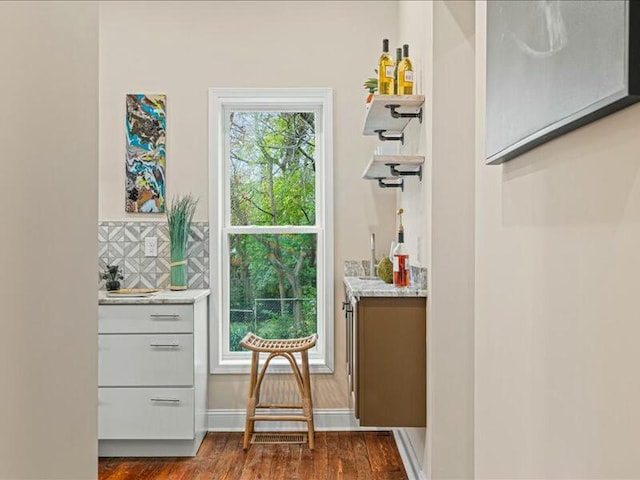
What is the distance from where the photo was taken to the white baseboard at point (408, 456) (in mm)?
2752

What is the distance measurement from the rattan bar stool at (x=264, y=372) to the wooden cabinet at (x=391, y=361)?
822mm

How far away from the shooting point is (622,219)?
70 cm

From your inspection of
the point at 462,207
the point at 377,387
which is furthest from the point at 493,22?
the point at 377,387

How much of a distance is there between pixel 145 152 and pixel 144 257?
0.69 m

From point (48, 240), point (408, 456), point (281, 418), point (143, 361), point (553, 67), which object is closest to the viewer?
point (553, 67)

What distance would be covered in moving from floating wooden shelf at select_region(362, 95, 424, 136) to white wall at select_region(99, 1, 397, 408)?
672 mm

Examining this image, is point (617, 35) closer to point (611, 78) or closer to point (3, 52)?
point (611, 78)

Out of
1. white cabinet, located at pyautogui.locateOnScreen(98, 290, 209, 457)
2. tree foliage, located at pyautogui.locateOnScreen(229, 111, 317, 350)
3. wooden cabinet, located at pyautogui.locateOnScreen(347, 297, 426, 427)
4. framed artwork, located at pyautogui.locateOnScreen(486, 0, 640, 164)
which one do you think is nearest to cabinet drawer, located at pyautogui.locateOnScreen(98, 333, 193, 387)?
white cabinet, located at pyautogui.locateOnScreen(98, 290, 209, 457)

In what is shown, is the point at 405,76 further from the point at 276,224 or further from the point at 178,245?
the point at 178,245

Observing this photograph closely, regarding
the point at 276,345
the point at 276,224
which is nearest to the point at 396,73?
the point at 276,224

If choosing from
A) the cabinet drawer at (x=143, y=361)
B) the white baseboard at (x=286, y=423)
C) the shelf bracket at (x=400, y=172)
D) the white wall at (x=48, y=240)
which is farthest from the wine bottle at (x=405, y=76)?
the white baseboard at (x=286, y=423)

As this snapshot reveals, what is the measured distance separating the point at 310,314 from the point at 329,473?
1.15 m

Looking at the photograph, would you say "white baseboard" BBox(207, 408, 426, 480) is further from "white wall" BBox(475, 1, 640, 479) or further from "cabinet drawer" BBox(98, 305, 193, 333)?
"white wall" BBox(475, 1, 640, 479)

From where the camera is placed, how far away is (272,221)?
3.83m
